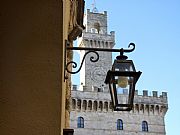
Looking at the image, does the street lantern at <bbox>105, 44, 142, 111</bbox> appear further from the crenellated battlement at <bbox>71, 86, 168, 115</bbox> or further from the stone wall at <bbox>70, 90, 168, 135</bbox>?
the crenellated battlement at <bbox>71, 86, 168, 115</bbox>

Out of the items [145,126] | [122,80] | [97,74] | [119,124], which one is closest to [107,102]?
[119,124]

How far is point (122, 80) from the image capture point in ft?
13.1

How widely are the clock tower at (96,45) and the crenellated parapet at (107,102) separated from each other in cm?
250

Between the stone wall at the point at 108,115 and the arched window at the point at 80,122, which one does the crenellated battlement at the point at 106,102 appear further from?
the arched window at the point at 80,122

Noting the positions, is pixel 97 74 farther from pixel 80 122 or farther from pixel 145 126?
pixel 145 126

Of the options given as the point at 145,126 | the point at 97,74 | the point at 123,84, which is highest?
the point at 97,74

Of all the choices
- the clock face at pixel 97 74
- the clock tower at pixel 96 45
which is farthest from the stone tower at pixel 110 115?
the clock face at pixel 97 74

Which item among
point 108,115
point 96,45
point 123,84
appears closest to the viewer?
point 123,84

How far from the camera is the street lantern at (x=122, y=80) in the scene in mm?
3965

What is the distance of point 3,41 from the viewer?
3500 mm

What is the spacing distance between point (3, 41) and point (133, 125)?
37804mm

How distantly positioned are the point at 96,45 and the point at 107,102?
889 centimetres

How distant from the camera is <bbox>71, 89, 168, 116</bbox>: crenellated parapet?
4062 cm

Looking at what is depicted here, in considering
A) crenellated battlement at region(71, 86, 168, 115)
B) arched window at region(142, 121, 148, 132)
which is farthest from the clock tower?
arched window at region(142, 121, 148, 132)
